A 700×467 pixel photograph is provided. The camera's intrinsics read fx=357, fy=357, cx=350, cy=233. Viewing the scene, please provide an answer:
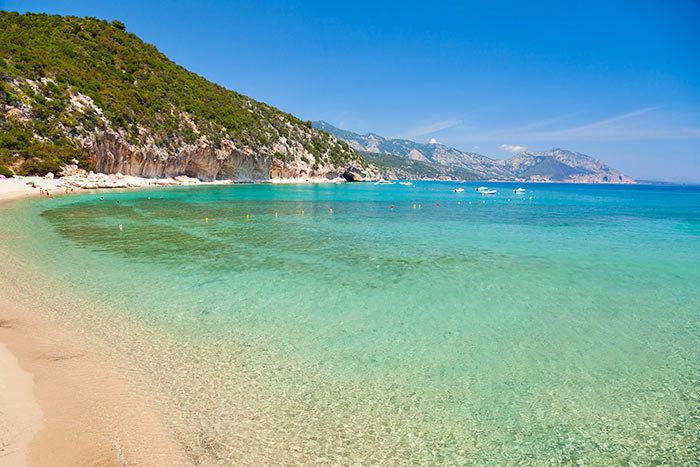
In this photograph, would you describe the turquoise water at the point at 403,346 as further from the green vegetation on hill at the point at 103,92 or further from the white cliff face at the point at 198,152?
the white cliff face at the point at 198,152

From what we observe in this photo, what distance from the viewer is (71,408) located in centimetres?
443

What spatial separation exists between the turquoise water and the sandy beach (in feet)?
1.21

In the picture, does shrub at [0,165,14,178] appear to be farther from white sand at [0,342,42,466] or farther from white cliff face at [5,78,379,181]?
white sand at [0,342,42,466]

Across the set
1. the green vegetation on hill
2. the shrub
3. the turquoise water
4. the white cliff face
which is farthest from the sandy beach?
the white cliff face

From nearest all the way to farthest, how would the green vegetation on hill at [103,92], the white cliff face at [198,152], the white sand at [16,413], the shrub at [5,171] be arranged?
1. the white sand at [16,413]
2. the shrub at [5,171]
3. the green vegetation on hill at [103,92]
4. the white cliff face at [198,152]

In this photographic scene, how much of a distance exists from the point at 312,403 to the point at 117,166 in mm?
65916

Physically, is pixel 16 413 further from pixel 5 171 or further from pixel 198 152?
pixel 198 152

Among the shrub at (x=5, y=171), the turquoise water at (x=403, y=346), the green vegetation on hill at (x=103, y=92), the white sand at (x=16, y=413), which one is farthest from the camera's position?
the green vegetation on hill at (x=103, y=92)

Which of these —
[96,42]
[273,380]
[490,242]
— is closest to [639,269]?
[490,242]

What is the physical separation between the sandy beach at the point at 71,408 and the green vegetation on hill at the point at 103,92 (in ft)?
161

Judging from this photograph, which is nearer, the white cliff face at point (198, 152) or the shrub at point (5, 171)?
the shrub at point (5, 171)

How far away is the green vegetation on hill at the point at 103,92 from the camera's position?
4650 cm

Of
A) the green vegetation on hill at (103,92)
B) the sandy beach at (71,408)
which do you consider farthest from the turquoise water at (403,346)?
the green vegetation on hill at (103,92)

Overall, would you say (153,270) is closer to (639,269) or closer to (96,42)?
(639,269)
